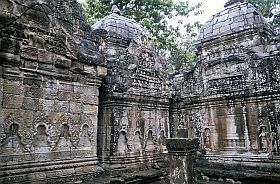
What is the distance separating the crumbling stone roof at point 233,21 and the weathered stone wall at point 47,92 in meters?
5.99

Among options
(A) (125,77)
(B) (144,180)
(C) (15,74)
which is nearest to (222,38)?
(A) (125,77)

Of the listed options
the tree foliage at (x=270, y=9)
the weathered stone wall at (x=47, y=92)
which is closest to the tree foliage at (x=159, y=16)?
the tree foliage at (x=270, y=9)

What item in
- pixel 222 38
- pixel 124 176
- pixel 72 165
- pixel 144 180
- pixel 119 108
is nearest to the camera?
pixel 72 165

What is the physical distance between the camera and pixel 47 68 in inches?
225

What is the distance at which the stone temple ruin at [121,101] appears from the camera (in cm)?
520

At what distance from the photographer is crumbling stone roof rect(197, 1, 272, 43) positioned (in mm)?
10157

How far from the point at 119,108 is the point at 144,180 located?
6.72 feet

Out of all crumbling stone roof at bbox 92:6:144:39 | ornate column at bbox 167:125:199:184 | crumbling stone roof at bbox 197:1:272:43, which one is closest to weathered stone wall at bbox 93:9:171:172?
crumbling stone roof at bbox 92:6:144:39

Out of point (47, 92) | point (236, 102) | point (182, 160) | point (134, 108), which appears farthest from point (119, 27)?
point (182, 160)

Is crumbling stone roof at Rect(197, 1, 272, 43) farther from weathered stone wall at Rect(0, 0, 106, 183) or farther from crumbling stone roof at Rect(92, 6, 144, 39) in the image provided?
weathered stone wall at Rect(0, 0, 106, 183)

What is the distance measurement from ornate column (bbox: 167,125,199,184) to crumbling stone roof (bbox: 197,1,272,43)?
22.8ft

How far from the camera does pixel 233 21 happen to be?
1064cm

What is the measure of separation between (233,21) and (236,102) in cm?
414

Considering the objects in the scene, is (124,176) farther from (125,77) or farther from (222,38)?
(222,38)
